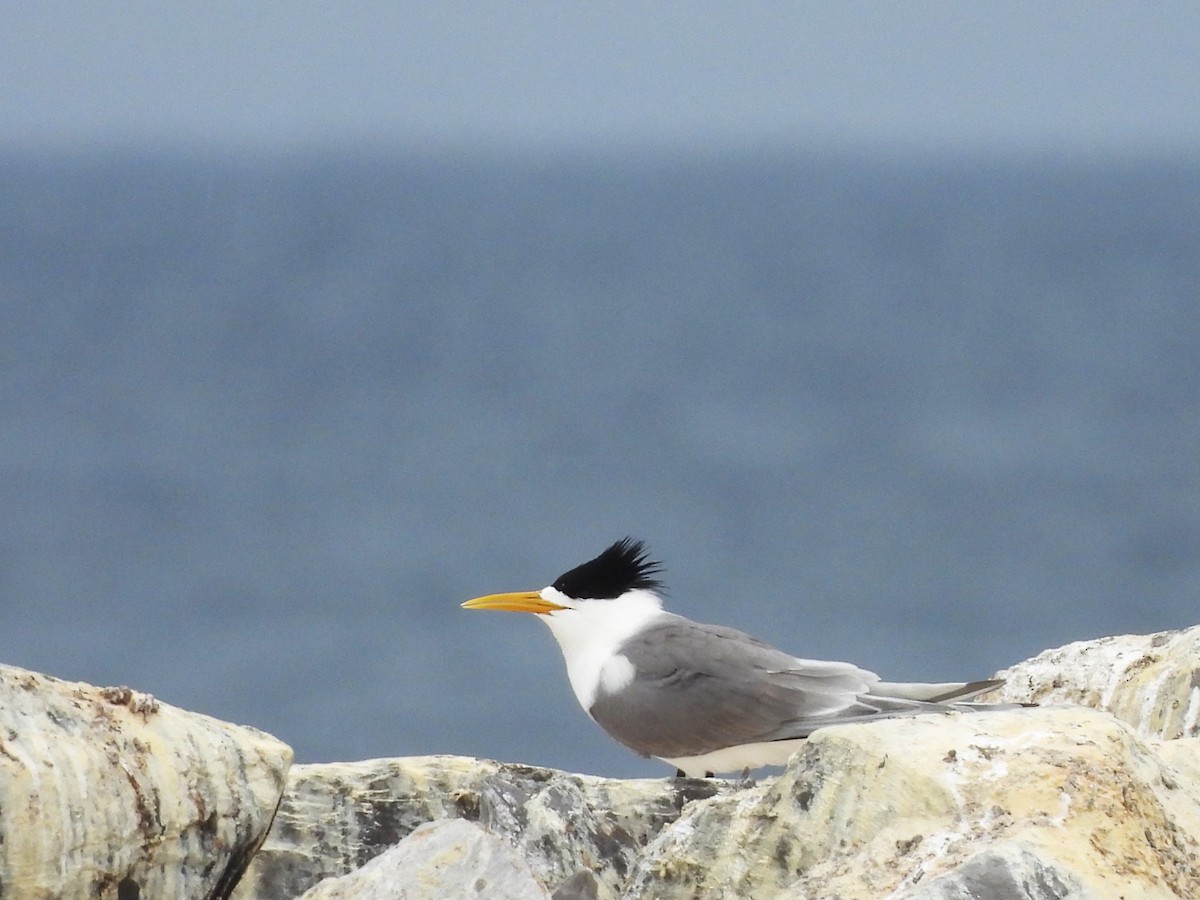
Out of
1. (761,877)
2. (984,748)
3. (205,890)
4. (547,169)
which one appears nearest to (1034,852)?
(984,748)

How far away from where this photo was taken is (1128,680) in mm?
6578

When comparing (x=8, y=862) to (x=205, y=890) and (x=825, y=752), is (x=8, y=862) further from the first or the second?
(x=825, y=752)

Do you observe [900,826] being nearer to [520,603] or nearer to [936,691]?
[936,691]

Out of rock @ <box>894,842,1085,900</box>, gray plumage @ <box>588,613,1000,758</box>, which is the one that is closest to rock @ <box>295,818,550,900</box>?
rock @ <box>894,842,1085,900</box>

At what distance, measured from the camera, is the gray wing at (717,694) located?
6816mm

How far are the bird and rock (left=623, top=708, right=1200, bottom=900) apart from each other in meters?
1.58

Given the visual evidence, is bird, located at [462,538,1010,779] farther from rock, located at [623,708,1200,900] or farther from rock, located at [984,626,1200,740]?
rock, located at [623,708,1200,900]

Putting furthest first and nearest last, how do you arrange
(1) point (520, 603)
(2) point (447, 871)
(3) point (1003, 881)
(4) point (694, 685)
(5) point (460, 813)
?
(1) point (520, 603) < (4) point (694, 685) < (5) point (460, 813) < (2) point (447, 871) < (3) point (1003, 881)

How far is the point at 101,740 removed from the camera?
16.2ft

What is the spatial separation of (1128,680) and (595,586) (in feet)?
8.41

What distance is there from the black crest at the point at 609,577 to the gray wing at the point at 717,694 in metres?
0.59

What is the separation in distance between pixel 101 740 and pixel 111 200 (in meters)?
61.7

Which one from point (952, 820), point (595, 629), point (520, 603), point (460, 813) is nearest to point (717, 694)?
point (595, 629)

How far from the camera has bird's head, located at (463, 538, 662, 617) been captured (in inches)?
324
